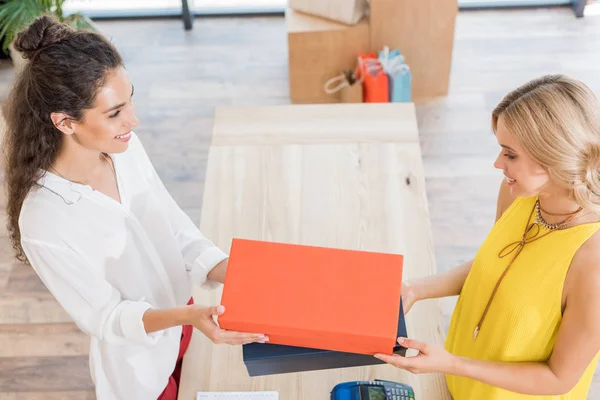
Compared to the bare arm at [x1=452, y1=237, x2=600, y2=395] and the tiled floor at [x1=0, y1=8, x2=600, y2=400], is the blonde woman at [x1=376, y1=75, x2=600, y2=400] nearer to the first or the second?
the bare arm at [x1=452, y1=237, x2=600, y2=395]

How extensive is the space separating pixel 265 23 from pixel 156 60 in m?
0.81

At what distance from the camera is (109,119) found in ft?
5.00

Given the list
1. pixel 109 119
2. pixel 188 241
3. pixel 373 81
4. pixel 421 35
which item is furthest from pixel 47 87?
pixel 421 35

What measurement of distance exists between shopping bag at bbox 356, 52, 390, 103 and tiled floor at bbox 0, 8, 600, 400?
13.8 inches

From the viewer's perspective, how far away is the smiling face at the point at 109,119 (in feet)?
4.90

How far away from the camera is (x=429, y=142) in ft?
11.7

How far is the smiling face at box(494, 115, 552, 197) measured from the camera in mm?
1380

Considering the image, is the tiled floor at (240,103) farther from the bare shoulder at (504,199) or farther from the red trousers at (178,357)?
the bare shoulder at (504,199)

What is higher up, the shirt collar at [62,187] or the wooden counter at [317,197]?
the shirt collar at [62,187]

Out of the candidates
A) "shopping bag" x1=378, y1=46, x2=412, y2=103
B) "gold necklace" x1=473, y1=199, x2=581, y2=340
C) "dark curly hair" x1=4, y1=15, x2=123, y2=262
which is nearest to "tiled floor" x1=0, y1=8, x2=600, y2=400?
"shopping bag" x1=378, y1=46, x2=412, y2=103

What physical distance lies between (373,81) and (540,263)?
84.1 inches

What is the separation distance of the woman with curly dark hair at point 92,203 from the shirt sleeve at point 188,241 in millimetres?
11

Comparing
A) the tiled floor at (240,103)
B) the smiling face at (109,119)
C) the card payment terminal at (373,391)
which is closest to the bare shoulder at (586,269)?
the card payment terminal at (373,391)

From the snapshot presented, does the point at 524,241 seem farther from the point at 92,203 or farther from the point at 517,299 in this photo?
the point at 92,203
